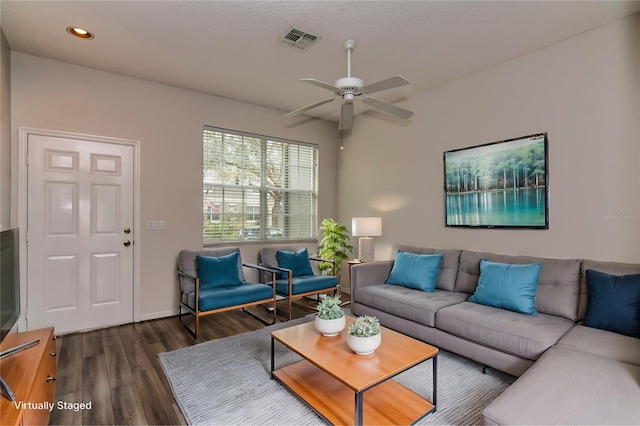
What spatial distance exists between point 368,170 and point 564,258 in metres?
2.68

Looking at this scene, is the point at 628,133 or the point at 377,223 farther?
the point at 377,223

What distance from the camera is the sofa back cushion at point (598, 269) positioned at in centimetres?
239

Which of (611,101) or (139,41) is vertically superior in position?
(139,41)

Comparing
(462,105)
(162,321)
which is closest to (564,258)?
(462,105)

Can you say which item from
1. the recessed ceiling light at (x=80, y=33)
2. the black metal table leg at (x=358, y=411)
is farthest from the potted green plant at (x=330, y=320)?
the recessed ceiling light at (x=80, y=33)

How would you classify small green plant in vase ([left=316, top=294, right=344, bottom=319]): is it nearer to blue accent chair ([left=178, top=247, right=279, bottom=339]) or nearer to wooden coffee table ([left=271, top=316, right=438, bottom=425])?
wooden coffee table ([left=271, top=316, right=438, bottom=425])

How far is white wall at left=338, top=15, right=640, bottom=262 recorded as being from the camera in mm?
2570

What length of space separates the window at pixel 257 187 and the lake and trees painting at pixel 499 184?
7.28ft

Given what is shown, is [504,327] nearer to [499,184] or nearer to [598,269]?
[598,269]

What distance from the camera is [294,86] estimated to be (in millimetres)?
3918

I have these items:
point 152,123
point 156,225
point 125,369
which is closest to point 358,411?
point 125,369

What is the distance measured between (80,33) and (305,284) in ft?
10.8

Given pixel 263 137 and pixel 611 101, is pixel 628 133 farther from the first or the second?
pixel 263 137

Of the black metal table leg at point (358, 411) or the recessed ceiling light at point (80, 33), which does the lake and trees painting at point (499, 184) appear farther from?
the recessed ceiling light at point (80, 33)
